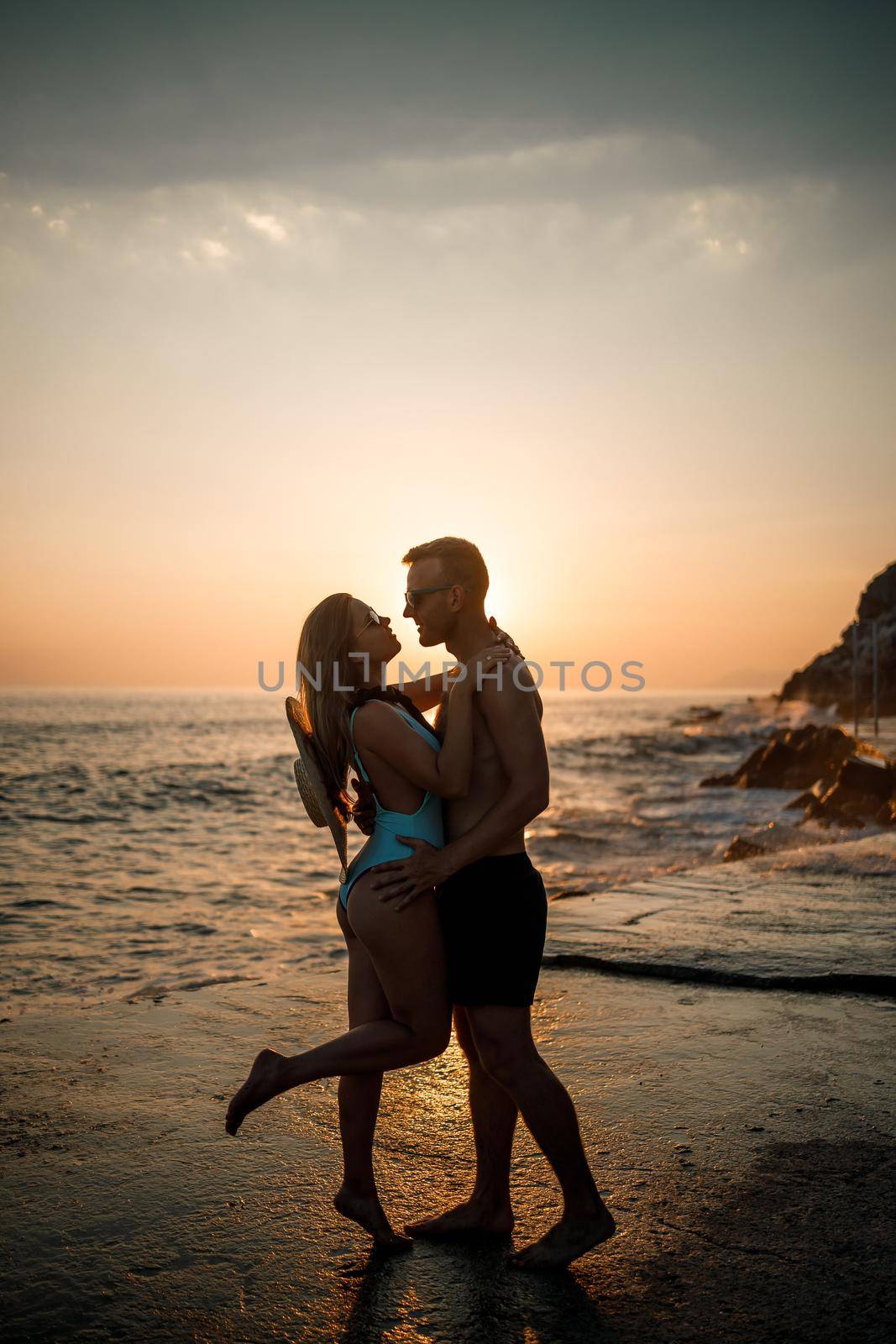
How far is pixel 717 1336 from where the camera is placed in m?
2.21

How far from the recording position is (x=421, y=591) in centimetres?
297

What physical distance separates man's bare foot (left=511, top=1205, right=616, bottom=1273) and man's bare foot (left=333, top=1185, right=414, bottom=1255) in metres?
0.33

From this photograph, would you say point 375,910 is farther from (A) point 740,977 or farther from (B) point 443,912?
(A) point 740,977

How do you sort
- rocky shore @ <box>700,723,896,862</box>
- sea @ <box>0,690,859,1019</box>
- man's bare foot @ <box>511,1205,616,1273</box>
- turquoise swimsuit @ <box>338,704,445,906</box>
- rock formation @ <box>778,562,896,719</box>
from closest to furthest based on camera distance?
man's bare foot @ <box>511,1205,616,1273</box> → turquoise swimsuit @ <box>338,704,445,906</box> → sea @ <box>0,690,859,1019</box> → rocky shore @ <box>700,723,896,862</box> → rock formation @ <box>778,562,896,719</box>

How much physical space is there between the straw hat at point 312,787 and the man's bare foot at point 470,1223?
1003 mm

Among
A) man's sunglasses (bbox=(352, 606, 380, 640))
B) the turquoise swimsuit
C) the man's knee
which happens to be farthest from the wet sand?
man's sunglasses (bbox=(352, 606, 380, 640))

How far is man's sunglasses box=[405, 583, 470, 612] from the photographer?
117 inches

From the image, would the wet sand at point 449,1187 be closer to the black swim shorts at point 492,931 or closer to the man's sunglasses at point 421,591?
the black swim shorts at point 492,931

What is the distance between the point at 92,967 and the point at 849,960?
5.67 meters

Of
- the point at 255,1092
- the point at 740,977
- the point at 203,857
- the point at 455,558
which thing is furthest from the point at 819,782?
the point at 255,1092

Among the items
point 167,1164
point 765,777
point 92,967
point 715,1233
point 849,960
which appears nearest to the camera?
point 715,1233

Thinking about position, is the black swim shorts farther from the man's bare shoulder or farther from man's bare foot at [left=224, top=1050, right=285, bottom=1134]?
man's bare foot at [left=224, top=1050, right=285, bottom=1134]

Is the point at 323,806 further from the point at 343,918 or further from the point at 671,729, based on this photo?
the point at 671,729

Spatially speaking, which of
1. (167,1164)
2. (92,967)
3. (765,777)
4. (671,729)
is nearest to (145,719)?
(671,729)
